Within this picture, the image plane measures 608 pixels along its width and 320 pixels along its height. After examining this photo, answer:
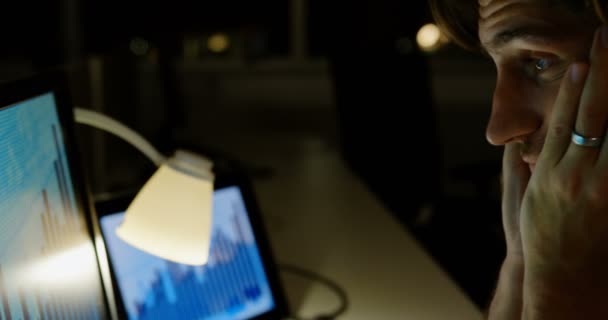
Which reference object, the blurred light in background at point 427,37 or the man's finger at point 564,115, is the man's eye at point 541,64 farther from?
the blurred light in background at point 427,37

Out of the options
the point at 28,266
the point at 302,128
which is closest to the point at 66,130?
the point at 28,266

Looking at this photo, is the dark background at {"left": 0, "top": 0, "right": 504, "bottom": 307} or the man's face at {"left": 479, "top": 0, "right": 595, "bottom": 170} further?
the dark background at {"left": 0, "top": 0, "right": 504, "bottom": 307}

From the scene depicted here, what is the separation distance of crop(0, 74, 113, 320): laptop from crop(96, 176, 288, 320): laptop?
0.22 m

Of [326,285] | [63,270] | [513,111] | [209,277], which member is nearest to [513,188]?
[513,111]

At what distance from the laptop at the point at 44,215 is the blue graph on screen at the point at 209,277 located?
0.21 m

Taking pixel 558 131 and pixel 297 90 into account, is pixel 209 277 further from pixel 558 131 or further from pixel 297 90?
pixel 297 90

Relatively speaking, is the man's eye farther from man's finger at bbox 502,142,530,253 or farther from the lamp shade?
the lamp shade

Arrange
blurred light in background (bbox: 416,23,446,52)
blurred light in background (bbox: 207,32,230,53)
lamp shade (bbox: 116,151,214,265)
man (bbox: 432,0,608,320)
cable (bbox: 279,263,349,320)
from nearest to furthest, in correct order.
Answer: man (bbox: 432,0,608,320) < lamp shade (bbox: 116,151,214,265) < cable (bbox: 279,263,349,320) < blurred light in background (bbox: 416,23,446,52) < blurred light in background (bbox: 207,32,230,53)

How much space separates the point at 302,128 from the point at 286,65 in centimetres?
33

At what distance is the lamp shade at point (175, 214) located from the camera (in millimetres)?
855

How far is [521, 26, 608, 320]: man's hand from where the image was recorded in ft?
2.32

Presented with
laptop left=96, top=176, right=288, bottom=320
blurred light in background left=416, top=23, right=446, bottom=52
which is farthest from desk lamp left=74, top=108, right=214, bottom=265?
blurred light in background left=416, top=23, right=446, bottom=52

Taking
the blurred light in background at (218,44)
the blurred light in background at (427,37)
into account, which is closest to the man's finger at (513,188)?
the blurred light in background at (427,37)

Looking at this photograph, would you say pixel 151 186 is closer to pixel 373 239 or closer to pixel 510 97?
pixel 510 97
